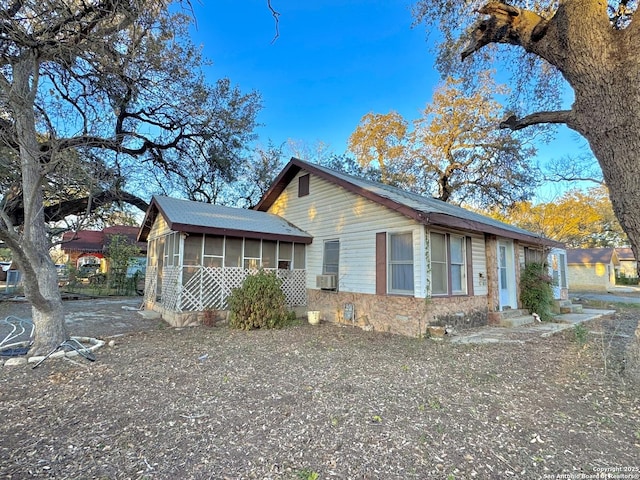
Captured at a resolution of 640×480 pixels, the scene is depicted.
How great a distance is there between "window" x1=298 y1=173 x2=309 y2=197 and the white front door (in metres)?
6.19

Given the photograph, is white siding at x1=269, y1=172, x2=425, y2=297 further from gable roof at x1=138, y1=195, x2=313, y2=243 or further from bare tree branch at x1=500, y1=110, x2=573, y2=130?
bare tree branch at x1=500, y1=110, x2=573, y2=130

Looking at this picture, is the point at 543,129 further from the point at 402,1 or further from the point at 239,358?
the point at 239,358

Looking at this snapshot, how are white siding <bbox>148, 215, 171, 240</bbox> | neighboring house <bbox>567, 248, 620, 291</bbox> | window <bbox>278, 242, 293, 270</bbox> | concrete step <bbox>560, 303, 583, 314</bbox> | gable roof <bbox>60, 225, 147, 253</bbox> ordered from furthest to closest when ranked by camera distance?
1. neighboring house <bbox>567, 248, 620, 291</bbox>
2. gable roof <bbox>60, 225, 147, 253</bbox>
3. concrete step <bbox>560, 303, 583, 314</bbox>
4. white siding <bbox>148, 215, 171, 240</bbox>
5. window <bbox>278, 242, 293, 270</bbox>

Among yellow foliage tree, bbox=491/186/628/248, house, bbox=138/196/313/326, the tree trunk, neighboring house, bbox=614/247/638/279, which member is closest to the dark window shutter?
house, bbox=138/196/313/326

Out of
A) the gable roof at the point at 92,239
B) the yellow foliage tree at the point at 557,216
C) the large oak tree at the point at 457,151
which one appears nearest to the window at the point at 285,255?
the large oak tree at the point at 457,151

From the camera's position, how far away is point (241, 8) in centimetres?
Result: 530

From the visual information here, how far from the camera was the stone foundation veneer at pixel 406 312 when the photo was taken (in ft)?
24.3

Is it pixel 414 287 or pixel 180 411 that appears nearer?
pixel 180 411

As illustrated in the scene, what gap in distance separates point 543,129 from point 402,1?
259 inches

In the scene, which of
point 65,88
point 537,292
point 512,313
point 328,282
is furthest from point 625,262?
point 65,88

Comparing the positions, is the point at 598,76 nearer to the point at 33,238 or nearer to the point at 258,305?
the point at 258,305

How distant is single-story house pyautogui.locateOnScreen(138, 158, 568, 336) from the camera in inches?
304

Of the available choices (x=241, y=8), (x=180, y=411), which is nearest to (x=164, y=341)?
(x=180, y=411)

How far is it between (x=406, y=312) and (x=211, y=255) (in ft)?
18.0
